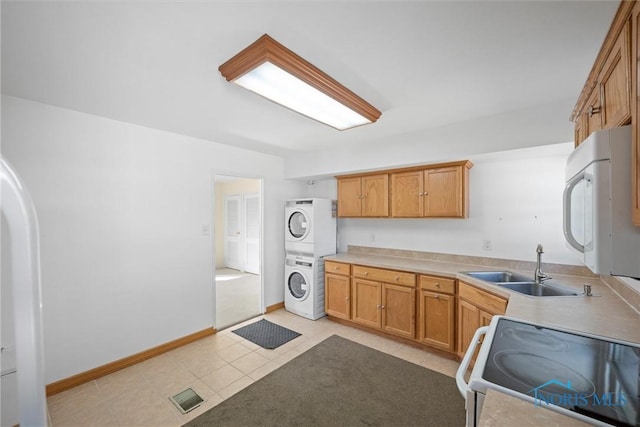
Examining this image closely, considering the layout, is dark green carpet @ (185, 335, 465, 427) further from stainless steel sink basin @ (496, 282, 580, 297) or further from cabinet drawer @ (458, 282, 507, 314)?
stainless steel sink basin @ (496, 282, 580, 297)

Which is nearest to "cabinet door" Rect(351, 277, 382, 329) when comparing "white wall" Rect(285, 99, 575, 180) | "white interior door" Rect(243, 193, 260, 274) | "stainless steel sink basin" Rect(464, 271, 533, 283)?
"stainless steel sink basin" Rect(464, 271, 533, 283)

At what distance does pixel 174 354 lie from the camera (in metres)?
2.86

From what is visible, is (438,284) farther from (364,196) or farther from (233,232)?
(233,232)

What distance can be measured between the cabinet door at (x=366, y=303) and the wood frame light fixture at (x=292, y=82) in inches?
78.8

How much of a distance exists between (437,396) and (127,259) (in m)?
3.08

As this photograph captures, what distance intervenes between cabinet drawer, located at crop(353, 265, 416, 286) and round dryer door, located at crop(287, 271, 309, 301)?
2.69 ft

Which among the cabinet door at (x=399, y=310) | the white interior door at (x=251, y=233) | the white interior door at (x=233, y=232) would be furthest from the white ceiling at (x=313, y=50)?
the white interior door at (x=233, y=232)

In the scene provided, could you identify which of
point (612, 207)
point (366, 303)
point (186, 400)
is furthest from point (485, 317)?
point (186, 400)

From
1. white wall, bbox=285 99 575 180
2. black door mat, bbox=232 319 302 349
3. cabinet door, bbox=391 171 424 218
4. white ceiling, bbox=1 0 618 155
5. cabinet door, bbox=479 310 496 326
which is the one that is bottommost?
black door mat, bbox=232 319 302 349

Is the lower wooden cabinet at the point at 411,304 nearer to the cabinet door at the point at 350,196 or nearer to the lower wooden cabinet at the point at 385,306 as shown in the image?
the lower wooden cabinet at the point at 385,306

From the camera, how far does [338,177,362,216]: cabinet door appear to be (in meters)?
3.78

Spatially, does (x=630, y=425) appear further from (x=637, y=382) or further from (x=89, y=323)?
(x=89, y=323)

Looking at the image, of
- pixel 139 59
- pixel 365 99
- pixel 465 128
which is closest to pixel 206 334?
pixel 139 59

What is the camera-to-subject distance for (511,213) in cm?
292
